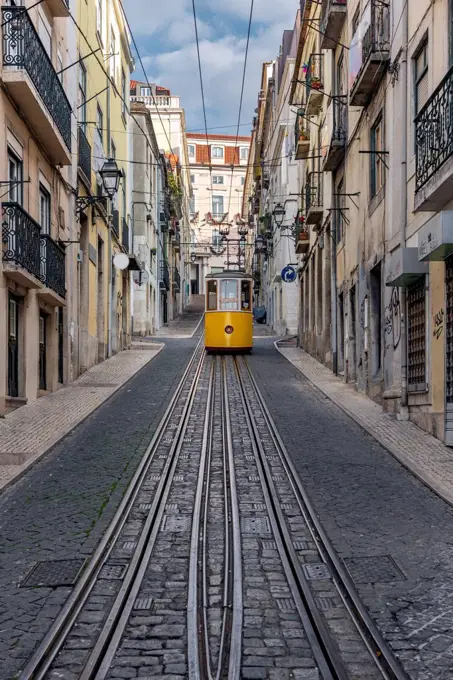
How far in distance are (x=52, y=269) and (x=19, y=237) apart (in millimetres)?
2982

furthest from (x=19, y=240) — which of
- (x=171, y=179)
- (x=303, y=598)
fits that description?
(x=171, y=179)

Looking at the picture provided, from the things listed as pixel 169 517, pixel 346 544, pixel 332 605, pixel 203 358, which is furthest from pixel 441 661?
pixel 203 358

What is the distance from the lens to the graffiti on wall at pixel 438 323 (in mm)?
11086

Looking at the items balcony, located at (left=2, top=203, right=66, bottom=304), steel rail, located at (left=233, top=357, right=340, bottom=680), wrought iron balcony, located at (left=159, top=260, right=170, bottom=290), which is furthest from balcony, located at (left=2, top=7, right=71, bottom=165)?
wrought iron balcony, located at (left=159, top=260, right=170, bottom=290)

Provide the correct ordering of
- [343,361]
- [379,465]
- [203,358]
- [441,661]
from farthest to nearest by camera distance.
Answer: [203,358] → [343,361] → [379,465] → [441,661]

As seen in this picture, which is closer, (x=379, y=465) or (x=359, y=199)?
(x=379, y=465)

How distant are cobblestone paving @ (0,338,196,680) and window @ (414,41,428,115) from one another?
253 inches

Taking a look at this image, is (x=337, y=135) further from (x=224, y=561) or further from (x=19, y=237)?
(x=224, y=561)

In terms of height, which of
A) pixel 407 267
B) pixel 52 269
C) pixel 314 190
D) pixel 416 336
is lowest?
pixel 416 336

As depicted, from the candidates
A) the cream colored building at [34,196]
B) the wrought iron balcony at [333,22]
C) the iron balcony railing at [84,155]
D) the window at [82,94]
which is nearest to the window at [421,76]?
the cream colored building at [34,196]

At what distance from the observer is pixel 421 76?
41.3 feet

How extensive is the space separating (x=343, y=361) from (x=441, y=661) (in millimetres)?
16162

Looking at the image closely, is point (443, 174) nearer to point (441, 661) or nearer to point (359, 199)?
point (441, 661)

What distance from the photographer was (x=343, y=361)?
20406mm
